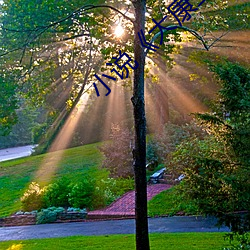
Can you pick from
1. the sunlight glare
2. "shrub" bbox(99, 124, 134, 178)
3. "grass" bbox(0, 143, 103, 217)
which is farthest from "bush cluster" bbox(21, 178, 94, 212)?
the sunlight glare

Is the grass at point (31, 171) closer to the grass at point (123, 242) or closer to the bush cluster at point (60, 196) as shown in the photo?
the bush cluster at point (60, 196)

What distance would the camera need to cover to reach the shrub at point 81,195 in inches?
431

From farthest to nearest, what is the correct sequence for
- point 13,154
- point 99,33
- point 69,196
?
point 13,154 < point 69,196 < point 99,33

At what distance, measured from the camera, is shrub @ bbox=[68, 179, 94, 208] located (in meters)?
10.9

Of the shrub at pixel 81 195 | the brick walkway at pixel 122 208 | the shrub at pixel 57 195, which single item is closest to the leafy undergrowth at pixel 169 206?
the brick walkway at pixel 122 208

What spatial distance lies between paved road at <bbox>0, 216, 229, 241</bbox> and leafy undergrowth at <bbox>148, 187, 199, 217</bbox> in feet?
1.04

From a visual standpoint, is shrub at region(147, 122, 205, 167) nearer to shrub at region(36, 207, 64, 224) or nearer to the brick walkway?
the brick walkway

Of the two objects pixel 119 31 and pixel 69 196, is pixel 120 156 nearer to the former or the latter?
pixel 69 196

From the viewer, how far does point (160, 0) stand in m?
7.75

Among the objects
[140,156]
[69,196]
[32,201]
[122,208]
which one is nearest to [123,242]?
[140,156]

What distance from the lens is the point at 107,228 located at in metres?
8.77

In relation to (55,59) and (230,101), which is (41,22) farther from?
(230,101)

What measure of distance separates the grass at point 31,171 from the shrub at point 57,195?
1525 millimetres

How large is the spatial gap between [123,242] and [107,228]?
182cm
